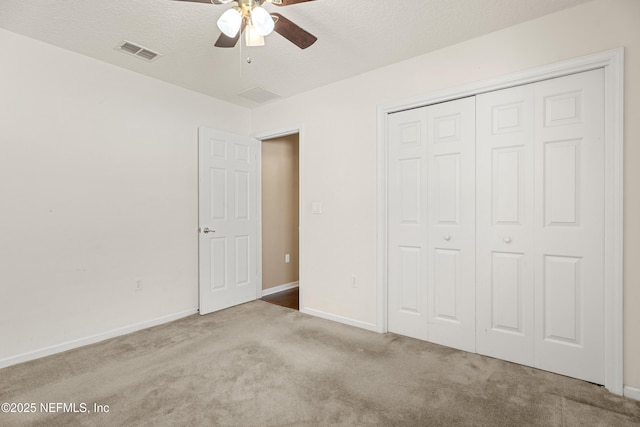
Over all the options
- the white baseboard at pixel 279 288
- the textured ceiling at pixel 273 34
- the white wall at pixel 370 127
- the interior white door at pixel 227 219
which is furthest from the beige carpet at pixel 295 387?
the textured ceiling at pixel 273 34

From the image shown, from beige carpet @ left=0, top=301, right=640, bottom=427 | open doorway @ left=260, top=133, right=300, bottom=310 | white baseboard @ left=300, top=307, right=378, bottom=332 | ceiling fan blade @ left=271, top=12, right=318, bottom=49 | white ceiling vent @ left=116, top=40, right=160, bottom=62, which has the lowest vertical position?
beige carpet @ left=0, top=301, right=640, bottom=427

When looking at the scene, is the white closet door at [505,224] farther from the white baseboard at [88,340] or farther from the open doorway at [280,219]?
the white baseboard at [88,340]

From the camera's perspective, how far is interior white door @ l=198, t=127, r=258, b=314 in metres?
3.59

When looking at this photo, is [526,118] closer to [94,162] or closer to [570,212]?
[570,212]

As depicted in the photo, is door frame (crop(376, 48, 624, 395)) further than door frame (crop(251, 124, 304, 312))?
No

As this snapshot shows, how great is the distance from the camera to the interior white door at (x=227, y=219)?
11.8 ft

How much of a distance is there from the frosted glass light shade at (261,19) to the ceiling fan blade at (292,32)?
150 mm

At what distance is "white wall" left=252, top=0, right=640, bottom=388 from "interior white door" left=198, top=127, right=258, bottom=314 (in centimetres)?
57

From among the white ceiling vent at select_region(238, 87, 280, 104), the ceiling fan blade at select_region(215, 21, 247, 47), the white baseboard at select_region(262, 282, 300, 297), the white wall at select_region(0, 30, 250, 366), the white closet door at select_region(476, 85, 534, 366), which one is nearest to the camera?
the ceiling fan blade at select_region(215, 21, 247, 47)

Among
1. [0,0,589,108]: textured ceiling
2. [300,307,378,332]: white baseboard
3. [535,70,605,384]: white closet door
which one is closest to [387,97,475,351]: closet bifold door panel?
[300,307,378,332]: white baseboard

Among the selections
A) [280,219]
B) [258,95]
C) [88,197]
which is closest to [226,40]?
[258,95]

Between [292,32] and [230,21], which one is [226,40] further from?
[292,32]

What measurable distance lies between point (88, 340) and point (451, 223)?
3369 mm

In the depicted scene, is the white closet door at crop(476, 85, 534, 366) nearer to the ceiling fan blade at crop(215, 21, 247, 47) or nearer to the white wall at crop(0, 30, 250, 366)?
the ceiling fan blade at crop(215, 21, 247, 47)
